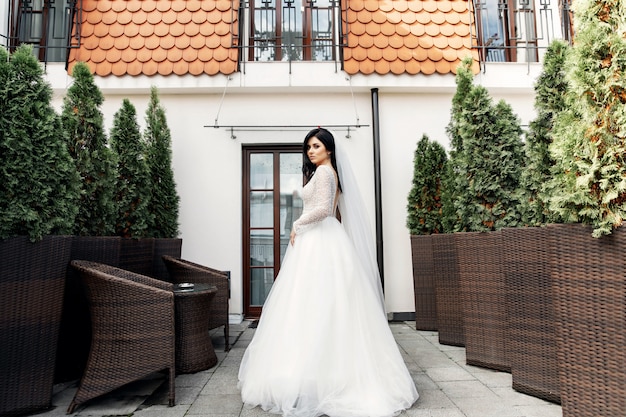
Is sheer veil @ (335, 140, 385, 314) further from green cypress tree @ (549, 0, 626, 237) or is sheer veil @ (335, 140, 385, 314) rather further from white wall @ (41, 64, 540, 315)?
white wall @ (41, 64, 540, 315)

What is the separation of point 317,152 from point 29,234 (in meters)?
2.08

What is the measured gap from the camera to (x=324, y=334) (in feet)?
9.04

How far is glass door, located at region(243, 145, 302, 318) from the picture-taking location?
5.73 m

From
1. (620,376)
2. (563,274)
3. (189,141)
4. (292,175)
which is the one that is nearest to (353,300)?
(563,274)

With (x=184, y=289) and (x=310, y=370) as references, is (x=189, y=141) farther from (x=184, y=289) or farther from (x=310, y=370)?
(x=310, y=370)

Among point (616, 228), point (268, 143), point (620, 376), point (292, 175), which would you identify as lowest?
point (620, 376)

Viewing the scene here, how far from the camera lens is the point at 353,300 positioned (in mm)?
2891

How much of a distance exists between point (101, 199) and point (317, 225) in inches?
76.7

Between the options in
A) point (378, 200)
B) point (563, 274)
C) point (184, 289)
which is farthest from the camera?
point (378, 200)

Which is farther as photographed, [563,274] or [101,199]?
[101,199]

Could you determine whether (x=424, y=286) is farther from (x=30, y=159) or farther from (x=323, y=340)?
(x=30, y=159)

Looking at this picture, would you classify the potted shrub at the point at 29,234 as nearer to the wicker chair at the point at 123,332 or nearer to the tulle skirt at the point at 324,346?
the wicker chair at the point at 123,332

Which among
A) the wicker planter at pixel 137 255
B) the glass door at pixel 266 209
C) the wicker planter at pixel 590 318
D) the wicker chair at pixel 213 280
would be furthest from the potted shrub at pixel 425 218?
the wicker planter at pixel 137 255

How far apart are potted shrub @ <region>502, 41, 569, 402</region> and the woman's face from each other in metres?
1.50
